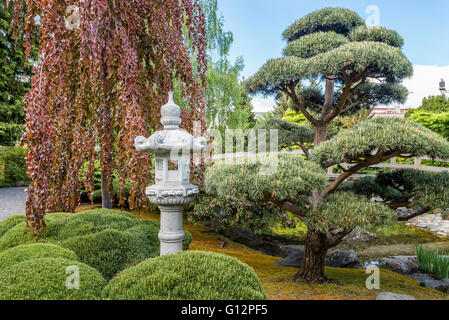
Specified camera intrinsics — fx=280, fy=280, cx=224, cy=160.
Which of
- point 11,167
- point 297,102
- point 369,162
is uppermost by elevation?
point 297,102

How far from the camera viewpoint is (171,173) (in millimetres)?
2035

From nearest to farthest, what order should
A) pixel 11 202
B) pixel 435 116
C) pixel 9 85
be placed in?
pixel 11 202 < pixel 435 116 < pixel 9 85

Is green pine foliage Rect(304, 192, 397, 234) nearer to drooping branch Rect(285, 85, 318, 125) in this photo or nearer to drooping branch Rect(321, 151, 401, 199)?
drooping branch Rect(321, 151, 401, 199)

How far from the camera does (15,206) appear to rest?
5.97 meters

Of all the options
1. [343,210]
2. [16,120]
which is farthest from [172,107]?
[16,120]

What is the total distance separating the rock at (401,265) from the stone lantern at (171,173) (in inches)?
146

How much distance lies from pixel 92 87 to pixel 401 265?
4.70 metres

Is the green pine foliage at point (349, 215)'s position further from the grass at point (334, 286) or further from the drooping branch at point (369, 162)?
the grass at point (334, 286)

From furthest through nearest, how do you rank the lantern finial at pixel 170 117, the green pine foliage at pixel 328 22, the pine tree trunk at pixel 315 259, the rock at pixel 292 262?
the green pine foliage at pixel 328 22 < the rock at pixel 292 262 < the pine tree trunk at pixel 315 259 < the lantern finial at pixel 170 117

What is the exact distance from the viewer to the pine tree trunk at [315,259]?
124 inches

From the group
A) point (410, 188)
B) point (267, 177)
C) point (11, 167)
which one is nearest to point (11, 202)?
point (11, 167)

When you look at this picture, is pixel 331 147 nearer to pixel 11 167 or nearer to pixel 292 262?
pixel 292 262

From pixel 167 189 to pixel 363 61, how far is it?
8.98 ft

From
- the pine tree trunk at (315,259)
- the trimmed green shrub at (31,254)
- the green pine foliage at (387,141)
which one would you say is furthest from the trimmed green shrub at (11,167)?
the green pine foliage at (387,141)
